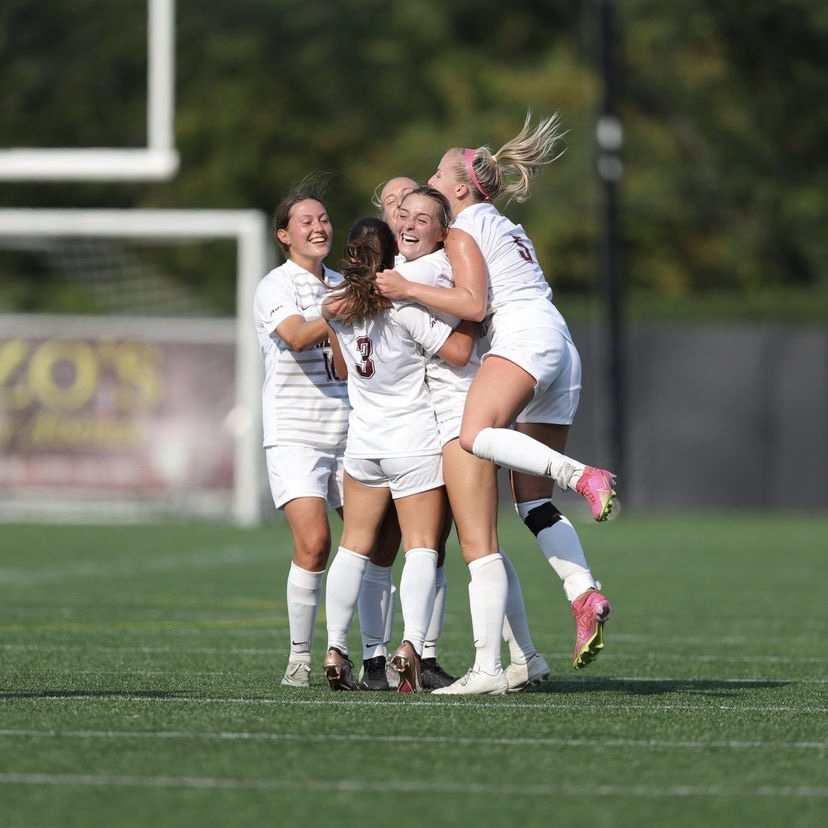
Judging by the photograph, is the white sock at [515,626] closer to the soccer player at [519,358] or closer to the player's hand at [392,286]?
the soccer player at [519,358]

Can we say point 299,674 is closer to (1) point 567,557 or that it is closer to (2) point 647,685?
(1) point 567,557

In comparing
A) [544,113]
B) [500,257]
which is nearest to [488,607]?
[500,257]

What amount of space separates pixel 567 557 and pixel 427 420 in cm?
71

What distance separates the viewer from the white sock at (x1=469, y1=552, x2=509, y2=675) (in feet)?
20.8

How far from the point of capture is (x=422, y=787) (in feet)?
14.9

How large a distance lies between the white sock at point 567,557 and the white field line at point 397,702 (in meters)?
0.41

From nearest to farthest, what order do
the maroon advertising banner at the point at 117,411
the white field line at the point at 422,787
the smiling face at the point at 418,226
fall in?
1. the white field line at the point at 422,787
2. the smiling face at the point at 418,226
3. the maroon advertising banner at the point at 117,411

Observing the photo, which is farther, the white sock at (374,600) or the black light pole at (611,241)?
the black light pole at (611,241)

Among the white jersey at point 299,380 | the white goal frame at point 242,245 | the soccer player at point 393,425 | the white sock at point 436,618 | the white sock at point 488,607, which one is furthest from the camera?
the white goal frame at point 242,245

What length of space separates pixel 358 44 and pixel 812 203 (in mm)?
10355

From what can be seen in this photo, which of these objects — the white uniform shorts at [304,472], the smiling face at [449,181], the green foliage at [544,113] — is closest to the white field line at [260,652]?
the white uniform shorts at [304,472]

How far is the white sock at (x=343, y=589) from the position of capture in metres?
6.68

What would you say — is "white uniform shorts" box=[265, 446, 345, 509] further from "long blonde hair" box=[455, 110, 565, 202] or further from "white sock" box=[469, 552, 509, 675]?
"long blonde hair" box=[455, 110, 565, 202]

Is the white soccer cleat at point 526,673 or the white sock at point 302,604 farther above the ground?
the white sock at point 302,604
